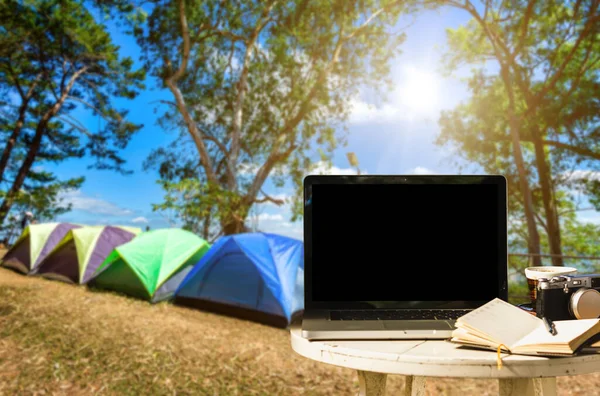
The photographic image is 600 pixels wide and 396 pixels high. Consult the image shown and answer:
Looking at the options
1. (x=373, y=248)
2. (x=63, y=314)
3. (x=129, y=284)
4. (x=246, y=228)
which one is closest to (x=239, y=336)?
(x=63, y=314)

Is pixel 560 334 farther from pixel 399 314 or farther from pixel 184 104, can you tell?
pixel 184 104

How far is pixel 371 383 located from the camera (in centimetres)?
158

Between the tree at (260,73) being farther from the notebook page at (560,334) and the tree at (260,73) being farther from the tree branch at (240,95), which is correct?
the notebook page at (560,334)

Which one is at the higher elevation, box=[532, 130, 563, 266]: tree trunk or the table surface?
box=[532, 130, 563, 266]: tree trunk

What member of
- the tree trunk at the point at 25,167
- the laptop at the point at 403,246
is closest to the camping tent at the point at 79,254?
the tree trunk at the point at 25,167

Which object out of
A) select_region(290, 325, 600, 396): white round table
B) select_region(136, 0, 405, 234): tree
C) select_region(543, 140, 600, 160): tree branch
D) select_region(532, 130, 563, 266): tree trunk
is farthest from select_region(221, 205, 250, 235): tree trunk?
select_region(290, 325, 600, 396): white round table

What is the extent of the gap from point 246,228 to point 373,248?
11.1 metres

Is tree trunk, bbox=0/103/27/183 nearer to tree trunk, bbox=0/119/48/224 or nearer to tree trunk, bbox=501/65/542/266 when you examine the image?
tree trunk, bbox=0/119/48/224

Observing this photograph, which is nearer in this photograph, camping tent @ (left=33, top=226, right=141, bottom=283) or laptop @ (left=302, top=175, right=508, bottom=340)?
laptop @ (left=302, top=175, right=508, bottom=340)

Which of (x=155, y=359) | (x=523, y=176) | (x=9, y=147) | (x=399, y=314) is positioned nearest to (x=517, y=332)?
(x=399, y=314)

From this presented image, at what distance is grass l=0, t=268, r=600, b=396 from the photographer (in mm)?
3746

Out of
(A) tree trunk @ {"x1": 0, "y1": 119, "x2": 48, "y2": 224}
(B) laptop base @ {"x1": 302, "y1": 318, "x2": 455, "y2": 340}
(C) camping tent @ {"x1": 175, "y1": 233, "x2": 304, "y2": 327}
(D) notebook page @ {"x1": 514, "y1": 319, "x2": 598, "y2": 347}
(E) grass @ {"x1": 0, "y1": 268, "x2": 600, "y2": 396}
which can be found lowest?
(E) grass @ {"x1": 0, "y1": 268, "x2": 600, "y2": 396}

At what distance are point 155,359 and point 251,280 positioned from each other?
2.03 m

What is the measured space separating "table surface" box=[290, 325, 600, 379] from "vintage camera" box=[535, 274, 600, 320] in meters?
0.23
